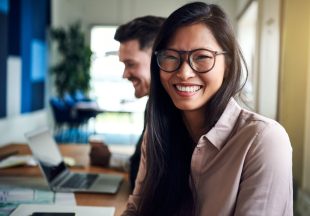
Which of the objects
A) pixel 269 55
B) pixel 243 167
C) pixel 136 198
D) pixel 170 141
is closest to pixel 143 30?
pixel 170 141

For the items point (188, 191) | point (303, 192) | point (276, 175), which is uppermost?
point (276, 175)

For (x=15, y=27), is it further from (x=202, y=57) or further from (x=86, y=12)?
(x=202, y=57)

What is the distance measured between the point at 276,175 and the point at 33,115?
5.49 metres

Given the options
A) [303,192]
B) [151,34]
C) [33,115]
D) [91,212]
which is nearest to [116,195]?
[91,212]

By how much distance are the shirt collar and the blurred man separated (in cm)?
71

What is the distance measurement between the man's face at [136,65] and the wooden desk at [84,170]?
1.51 ft

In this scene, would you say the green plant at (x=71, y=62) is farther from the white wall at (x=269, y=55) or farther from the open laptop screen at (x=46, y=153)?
the open laptop screen at (x=46, y=153)

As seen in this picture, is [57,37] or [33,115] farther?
[57,37]

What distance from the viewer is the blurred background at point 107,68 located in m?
2.84

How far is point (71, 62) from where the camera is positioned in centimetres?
676

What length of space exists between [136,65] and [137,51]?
6 centimetres

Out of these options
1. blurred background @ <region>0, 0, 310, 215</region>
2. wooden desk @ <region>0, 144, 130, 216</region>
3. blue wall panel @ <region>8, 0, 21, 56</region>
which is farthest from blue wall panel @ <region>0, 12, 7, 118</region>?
wooden desk @ <region>0, 144, 130, 216</region>

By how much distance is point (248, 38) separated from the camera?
6.06 metres

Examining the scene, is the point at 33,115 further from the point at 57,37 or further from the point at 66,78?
the point at 57,37
